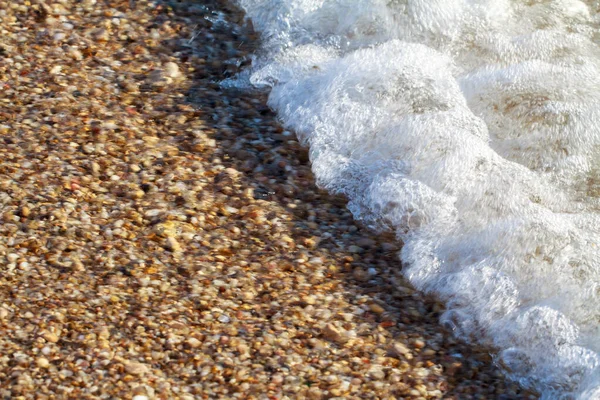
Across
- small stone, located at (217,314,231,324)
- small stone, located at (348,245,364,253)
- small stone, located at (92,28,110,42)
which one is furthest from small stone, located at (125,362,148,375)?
small stone, located at (92,28,110,42)

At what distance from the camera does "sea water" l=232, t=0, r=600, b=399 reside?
3139 millimetres

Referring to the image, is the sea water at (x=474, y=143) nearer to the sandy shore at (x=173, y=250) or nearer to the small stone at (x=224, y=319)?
the sandy shore at (x=173, y=250)

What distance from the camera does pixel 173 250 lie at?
3.20 metres

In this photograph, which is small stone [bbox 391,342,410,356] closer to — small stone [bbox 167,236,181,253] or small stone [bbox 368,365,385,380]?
small stone [bbox 368,365,385,380]

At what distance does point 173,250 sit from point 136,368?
620mm

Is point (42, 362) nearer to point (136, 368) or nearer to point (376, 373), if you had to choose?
point (136, 368)

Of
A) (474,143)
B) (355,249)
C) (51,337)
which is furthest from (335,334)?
(474,143)

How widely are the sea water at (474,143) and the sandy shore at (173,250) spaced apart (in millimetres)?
138

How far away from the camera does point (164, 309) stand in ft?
9.64

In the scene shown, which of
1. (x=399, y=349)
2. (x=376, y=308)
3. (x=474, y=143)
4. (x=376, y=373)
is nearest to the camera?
(x=376, y=373)

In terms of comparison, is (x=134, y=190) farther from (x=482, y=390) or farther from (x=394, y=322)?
(x=482, y=390)

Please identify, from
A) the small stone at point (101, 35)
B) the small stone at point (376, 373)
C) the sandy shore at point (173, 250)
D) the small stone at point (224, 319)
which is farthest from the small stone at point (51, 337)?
the small stone at point (101, 35)

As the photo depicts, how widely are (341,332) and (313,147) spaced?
3.55ft

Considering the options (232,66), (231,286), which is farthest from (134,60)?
(231,286)
